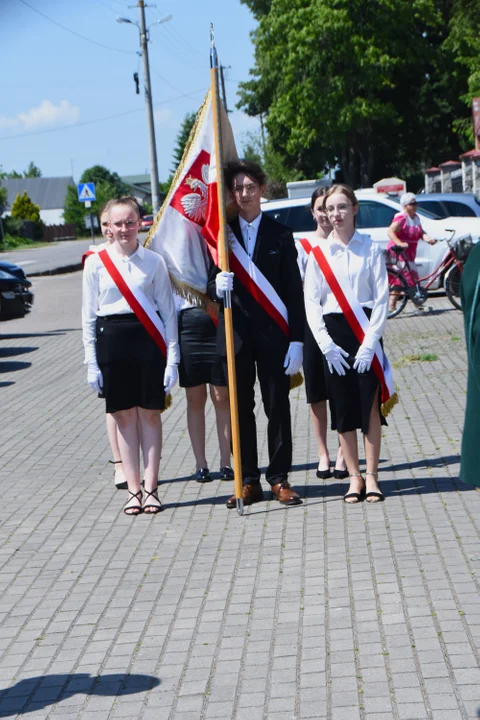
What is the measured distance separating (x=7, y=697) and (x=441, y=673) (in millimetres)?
1680

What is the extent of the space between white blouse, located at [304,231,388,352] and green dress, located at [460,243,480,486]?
283 centimetres

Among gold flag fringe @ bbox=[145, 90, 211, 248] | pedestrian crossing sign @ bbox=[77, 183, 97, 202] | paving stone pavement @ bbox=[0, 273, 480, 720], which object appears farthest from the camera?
pedestrian crossing sign @ bbox=[77, 183, 97, 202]

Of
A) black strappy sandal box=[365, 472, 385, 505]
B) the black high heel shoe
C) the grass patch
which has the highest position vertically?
black strappy sandal box=[365, 472, 385, 505]

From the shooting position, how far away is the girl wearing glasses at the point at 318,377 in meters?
7.28

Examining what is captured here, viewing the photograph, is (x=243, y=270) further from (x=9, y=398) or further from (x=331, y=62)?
(x=331, y=62)

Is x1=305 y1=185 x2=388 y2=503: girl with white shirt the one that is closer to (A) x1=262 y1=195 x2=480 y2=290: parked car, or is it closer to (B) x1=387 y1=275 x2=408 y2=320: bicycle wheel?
(B) x1=387 y1=275 x2=408 y2=320: bicycle wheel

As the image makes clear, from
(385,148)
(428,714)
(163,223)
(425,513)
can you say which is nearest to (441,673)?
(428,714)

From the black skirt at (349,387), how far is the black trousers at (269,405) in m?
0.31

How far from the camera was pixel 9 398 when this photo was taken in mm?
12484

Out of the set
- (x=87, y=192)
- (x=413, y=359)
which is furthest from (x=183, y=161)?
(x=87, y=192)

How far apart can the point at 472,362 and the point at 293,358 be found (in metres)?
3.13

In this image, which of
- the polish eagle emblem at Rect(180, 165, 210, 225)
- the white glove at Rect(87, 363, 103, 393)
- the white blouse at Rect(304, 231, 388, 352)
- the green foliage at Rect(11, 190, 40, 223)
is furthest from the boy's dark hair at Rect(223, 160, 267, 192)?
the green foliage at Rect(11, 190, 40, 223)

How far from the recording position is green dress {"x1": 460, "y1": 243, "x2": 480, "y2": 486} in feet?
11.2

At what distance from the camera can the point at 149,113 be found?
35531mm
